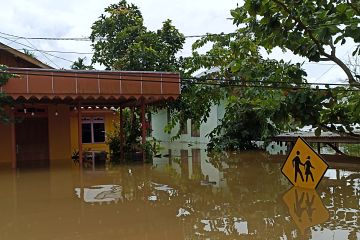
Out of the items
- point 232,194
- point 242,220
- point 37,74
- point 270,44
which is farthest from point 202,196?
point 37,74

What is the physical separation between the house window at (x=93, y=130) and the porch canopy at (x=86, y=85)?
7.71 meters

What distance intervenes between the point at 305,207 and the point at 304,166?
0.96 m

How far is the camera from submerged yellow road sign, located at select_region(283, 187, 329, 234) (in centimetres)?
777

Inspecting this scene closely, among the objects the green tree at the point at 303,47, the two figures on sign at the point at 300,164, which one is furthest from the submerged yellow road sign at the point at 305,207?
the green tree at the point at 303,47

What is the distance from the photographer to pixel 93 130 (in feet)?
80.0

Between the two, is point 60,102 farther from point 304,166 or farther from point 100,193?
point 304,166

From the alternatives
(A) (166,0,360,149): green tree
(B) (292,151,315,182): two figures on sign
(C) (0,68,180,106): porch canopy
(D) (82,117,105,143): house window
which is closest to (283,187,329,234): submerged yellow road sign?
(B) (292,151,315,182): two figures on sign

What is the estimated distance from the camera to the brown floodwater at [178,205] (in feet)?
23.9

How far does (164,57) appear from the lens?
71.5 feet

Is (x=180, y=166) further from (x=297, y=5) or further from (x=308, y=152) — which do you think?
(x=297, y=5)

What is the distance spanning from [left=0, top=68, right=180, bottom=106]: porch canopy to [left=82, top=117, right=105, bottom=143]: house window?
771cm

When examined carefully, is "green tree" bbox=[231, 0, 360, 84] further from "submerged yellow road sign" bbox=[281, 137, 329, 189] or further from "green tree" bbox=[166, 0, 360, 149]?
"submerged yellow road sign" bbox=[281, 137, 329, 189]

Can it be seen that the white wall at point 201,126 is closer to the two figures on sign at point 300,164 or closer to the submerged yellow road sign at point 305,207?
the submerged yellow road sign at point 305,207

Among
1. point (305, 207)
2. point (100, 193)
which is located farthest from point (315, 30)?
point (100, 193)
